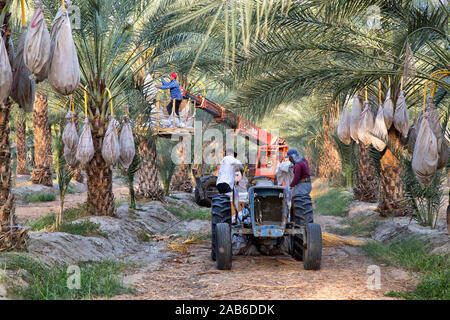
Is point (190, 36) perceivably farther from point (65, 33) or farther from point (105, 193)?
point (65, 33)

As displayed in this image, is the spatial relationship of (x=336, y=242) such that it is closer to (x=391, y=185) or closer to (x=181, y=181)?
(x=391, y=185)

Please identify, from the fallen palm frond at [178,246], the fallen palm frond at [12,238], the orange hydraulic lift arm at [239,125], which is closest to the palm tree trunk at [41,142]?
the orange hydraulic lift arm at [239,125]

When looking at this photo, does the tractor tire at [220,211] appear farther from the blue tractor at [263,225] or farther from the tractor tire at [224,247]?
the tractor tire at [224,247]

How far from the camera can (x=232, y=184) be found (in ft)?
28.1

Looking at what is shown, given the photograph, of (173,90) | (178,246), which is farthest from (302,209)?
(173,90)

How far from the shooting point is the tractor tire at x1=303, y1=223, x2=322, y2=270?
663cm

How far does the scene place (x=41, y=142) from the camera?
60.7ft

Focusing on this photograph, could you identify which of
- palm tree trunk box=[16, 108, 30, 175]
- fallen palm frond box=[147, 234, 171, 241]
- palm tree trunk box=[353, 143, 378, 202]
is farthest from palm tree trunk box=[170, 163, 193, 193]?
fallen palm frond box=[147, 234, 171, 241]

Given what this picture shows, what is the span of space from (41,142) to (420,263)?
16251 millimetres

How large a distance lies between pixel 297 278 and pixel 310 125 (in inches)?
840

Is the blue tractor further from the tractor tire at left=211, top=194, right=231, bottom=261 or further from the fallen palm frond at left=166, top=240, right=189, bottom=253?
the fallen palm frond at left=166, top=240, right=189, bottom=253

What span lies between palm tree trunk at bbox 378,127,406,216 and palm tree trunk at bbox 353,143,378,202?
4172mm

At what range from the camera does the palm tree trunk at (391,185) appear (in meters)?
11.5

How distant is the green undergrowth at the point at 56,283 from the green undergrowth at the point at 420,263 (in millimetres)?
3461
